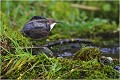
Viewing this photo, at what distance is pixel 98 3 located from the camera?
7.48 m

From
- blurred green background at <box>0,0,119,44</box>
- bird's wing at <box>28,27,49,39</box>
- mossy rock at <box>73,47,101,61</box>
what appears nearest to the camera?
mossy rock at <box>73,47,101,61</box>

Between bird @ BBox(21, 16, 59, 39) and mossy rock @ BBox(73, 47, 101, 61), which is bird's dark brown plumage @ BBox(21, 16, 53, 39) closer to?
bird @ BBox(21, 16, 59, 39)

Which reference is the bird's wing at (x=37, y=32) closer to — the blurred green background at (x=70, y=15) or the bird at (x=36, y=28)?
the bird at (x=36, y=28)

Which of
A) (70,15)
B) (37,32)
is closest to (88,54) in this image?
(37,32)

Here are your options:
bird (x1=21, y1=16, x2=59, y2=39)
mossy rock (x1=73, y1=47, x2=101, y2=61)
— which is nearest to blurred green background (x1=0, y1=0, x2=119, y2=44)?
bird (x1=21, y1=16, x2=59, y2=39)

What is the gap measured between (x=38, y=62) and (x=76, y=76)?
1.38ft

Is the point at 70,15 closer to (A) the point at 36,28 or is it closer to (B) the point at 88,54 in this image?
(A) the point at 36,28

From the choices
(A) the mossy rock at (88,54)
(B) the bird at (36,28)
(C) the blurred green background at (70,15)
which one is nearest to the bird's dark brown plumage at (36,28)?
(B) the bird at (36,28)

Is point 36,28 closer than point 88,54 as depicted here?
No

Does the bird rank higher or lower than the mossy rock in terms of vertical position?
higher

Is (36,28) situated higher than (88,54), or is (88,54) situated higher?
(36,28)

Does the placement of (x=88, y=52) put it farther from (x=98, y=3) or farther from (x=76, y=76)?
(x=98, y=3)

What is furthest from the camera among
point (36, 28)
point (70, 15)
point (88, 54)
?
point (70, 15)

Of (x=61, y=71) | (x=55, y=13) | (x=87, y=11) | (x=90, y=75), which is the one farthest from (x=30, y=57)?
(x=87, y=11)
